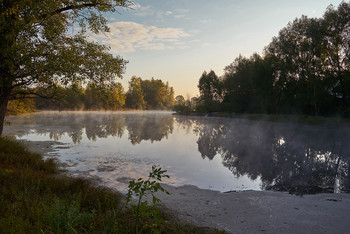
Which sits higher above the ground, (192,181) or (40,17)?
(40,17)

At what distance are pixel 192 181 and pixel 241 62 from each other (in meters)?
66.9

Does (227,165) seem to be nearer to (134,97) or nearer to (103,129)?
(103,129)

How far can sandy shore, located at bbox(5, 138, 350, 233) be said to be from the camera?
591cm

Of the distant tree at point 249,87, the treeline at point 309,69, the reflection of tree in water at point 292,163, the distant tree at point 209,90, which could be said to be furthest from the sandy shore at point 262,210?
the distant tree at point 209,90

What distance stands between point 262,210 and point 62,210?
5.68m

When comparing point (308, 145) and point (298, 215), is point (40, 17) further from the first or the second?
point (308, 145)

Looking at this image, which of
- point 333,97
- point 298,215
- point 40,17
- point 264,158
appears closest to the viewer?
point 298,215

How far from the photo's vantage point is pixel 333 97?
36562 mm

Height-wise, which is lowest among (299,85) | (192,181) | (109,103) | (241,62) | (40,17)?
(192,181)

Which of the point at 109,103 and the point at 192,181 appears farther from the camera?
the point at 109,103

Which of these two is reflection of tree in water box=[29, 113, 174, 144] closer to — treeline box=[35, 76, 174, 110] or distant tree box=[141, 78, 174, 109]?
treeline box=[35, 76, 174, 110]

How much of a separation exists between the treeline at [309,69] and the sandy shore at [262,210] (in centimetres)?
3283

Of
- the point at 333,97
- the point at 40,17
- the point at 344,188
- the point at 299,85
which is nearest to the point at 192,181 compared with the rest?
the point at 344,188

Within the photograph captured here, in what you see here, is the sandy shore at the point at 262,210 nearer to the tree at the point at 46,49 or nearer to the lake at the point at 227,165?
the lake at the point at 227,165
